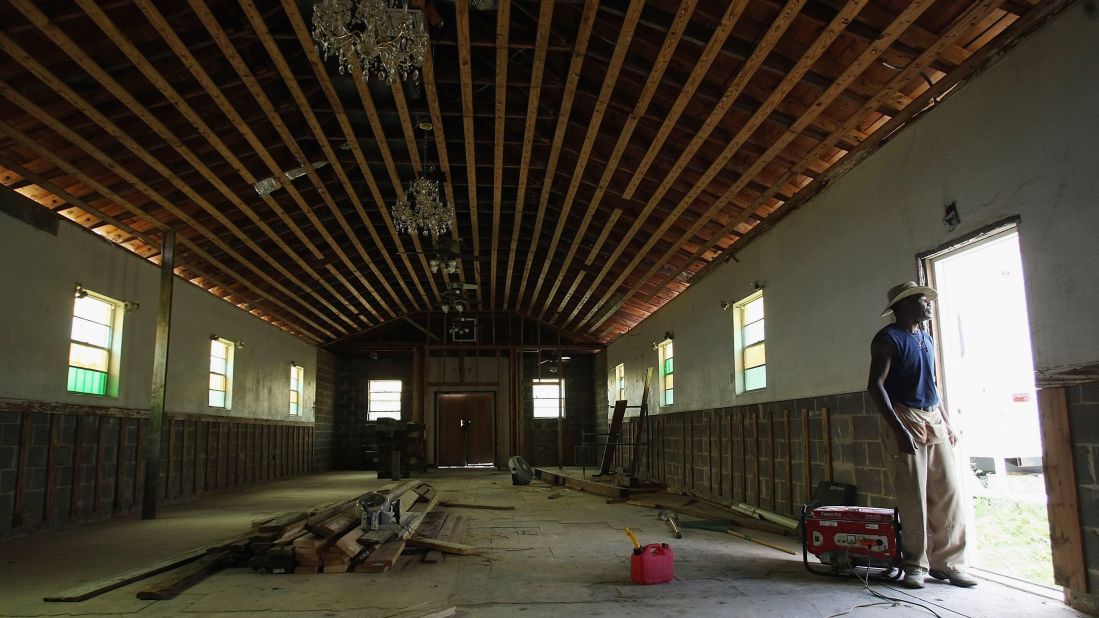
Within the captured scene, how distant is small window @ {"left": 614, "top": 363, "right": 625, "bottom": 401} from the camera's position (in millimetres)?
16219

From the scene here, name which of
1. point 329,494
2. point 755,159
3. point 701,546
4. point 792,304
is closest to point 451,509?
point 329,494

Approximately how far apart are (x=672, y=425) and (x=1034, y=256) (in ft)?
27.4

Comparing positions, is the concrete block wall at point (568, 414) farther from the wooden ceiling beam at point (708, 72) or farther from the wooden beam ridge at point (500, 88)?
the wooden ceiling beam at point (708, 72)

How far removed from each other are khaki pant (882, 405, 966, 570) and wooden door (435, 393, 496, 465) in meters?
14.6

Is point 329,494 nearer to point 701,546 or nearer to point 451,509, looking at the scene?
point 451,509

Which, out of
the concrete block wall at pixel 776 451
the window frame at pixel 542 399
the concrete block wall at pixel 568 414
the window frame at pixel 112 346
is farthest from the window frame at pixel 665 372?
the window frame at pixel 112 346

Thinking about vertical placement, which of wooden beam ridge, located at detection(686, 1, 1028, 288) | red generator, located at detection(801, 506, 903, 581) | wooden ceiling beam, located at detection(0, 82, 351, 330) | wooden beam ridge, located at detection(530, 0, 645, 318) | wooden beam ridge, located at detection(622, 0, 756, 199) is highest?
wooden beam ridge, located at detection(530, 0, 645, 318)

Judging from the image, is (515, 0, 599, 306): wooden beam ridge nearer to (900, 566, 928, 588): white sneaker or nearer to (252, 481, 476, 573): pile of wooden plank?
(252, 481, 476, 573): pile of wooden plank

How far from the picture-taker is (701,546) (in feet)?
19.6

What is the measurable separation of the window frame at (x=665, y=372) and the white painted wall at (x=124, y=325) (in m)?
7.71

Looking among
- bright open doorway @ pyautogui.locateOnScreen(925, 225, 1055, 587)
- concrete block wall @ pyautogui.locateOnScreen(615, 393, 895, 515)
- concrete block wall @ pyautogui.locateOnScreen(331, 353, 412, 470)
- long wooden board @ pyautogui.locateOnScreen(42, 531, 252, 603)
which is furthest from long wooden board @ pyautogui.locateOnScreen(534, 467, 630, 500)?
long wooden board @ pyautogui.locateOnScreen(42, 531, 252, 603)

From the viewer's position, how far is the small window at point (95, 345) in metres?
7.67

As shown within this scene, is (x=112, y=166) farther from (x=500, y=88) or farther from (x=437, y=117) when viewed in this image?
(x=500, y=88)

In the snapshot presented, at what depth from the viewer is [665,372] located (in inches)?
504
